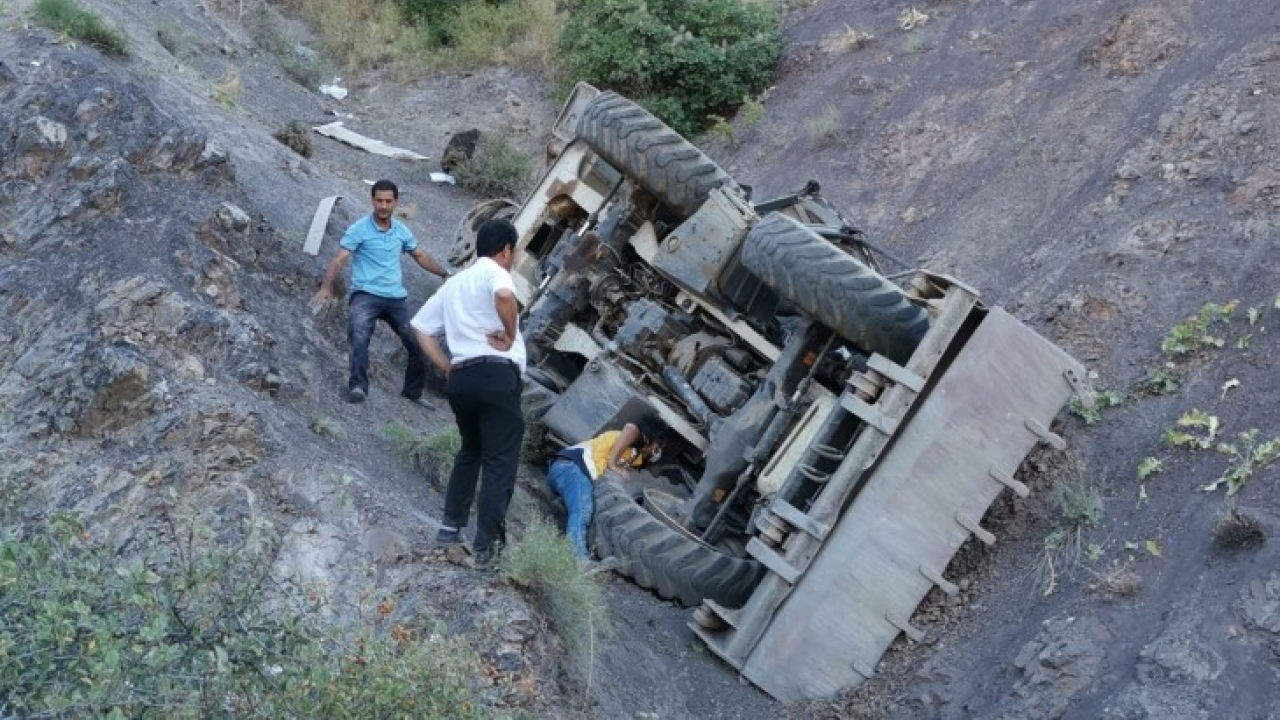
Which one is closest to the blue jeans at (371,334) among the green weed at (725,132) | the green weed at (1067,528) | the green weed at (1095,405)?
the green weed at (1067,528)

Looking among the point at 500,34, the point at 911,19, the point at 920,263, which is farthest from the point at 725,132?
the point at 920,263

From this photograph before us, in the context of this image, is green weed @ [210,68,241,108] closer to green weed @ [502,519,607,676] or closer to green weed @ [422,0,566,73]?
green weed @ [422,0,566,73]

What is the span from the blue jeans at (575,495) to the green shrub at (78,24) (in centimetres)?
535

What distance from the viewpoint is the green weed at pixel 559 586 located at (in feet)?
21.8

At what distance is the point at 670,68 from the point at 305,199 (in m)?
6.66

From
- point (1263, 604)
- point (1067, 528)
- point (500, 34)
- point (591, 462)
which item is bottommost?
point (591, 462)

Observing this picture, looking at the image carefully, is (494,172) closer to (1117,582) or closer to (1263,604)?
(1117,582)

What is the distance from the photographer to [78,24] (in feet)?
37.9

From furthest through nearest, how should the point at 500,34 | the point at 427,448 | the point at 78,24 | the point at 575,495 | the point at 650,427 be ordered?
the point at 500,34, the point at 78,24, the point at 650,427, the point at 575,495, the point at 427,448

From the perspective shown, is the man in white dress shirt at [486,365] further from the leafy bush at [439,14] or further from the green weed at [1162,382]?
the leafy bush at [439,14]

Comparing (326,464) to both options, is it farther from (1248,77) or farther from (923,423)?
(1248,77)

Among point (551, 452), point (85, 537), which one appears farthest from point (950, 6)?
point (85, 537)

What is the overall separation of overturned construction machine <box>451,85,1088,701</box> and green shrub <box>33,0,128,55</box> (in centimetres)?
401

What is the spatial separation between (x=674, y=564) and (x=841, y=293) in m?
1.64
